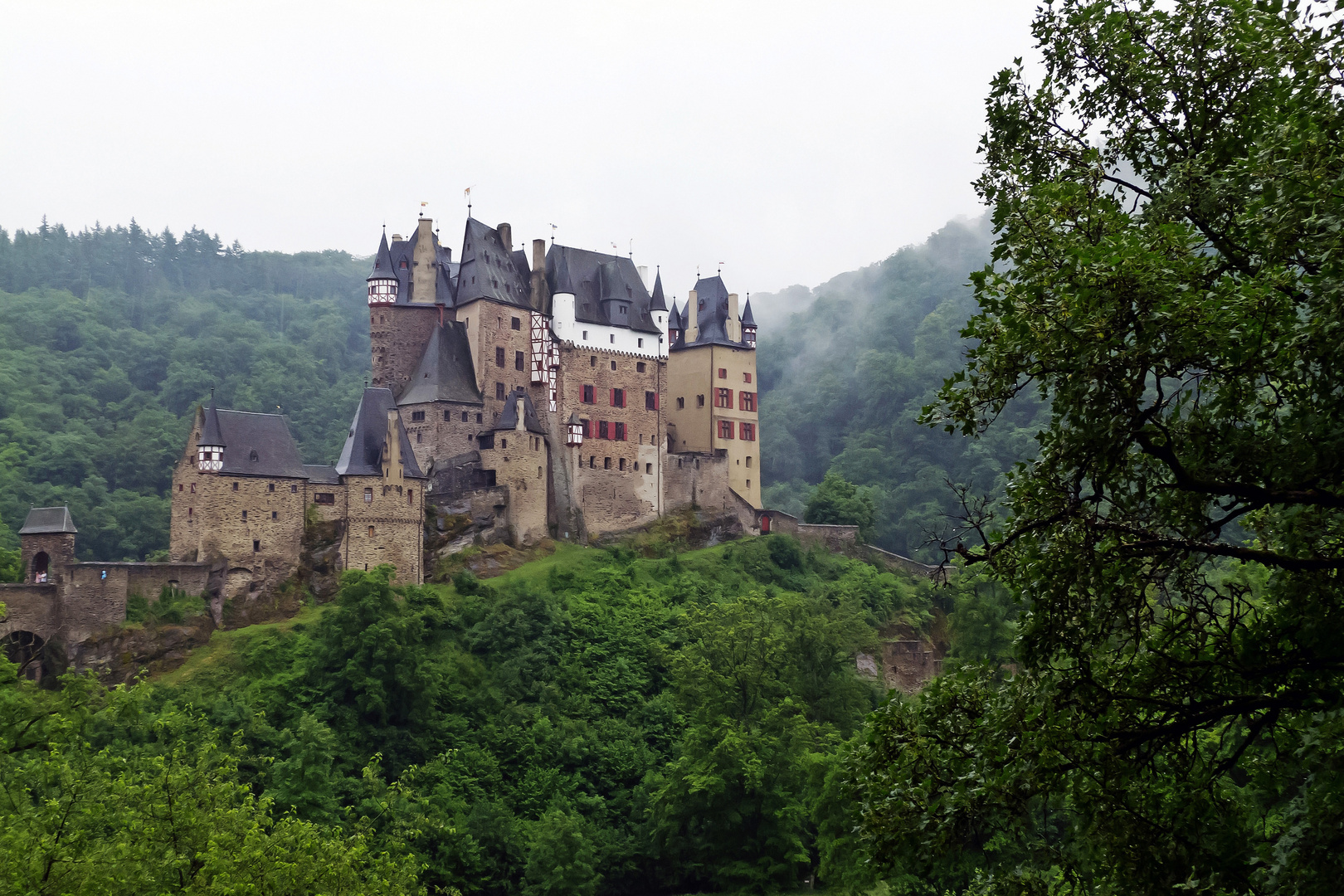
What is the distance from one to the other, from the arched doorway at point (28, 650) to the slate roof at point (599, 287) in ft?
85.8

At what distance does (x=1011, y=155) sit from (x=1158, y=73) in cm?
135

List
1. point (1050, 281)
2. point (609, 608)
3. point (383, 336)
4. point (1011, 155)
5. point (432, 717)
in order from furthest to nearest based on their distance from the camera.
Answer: point (383, 336) < point (609, 608) < point (432, 717) < point (1011, 155) < point (1050, 281)

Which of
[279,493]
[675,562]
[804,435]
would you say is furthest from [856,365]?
[279,493]

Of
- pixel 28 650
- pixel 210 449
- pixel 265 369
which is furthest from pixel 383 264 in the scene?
pixel 265 369

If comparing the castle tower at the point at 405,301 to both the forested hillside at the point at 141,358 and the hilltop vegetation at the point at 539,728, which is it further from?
the forested hillside at the point at 141,358

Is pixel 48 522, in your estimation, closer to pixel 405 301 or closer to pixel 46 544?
pixel 46 544

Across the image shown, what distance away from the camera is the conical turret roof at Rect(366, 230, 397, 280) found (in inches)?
2188

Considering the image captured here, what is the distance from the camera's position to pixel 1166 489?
10109 mm

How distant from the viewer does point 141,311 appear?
107062 mm

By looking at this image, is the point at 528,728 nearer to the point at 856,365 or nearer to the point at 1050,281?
the point at 1050,281

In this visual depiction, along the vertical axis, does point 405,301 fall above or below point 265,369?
below

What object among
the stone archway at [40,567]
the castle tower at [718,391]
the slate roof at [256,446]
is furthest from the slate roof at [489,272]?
the stone archway at [40,567]

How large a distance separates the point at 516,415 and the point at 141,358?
50731 millimetres

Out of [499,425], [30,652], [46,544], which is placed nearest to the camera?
[30,652]
